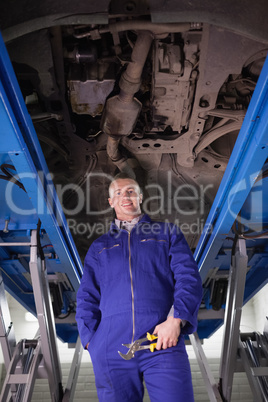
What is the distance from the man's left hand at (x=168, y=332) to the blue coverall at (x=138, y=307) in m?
0.05

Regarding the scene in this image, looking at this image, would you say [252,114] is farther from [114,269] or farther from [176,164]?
[176,164]

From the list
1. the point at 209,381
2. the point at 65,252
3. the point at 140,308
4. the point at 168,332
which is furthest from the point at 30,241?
the point at 209,381

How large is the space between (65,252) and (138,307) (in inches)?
51.4

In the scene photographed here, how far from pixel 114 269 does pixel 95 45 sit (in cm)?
142

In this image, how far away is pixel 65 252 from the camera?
3.51 metres

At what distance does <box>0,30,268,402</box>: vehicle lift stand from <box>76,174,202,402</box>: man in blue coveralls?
20.8 inches

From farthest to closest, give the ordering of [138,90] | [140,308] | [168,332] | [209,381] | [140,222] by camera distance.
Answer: [209,381] → [138,90] → [140,222] → [140,308] → [168,332]

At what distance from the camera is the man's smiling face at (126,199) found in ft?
9.29

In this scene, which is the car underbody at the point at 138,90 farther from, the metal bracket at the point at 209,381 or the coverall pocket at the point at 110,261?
the metal bracket at the point at 209,381

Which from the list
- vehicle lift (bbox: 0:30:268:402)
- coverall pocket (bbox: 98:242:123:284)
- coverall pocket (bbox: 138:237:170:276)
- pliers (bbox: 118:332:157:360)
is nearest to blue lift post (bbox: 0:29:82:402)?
vehicle lift (bbox: 0:30:268:402)

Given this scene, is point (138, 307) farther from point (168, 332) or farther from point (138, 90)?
point (138, 90)

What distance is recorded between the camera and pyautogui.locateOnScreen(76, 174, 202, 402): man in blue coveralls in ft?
7.38

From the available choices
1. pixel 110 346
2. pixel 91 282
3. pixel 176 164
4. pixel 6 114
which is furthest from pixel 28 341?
pixel 6 114

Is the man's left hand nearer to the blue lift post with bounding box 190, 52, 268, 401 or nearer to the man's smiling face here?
the man's smiling face
